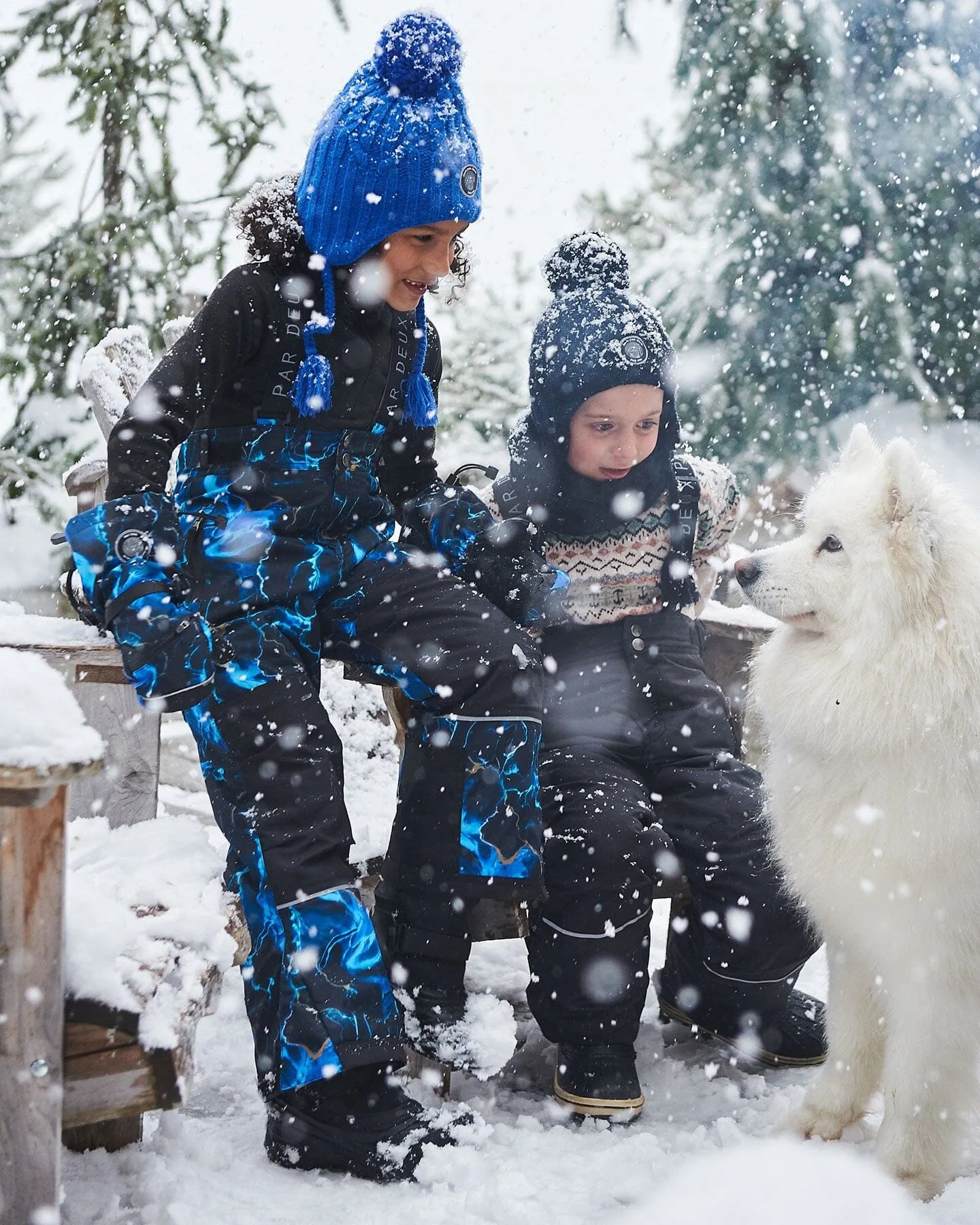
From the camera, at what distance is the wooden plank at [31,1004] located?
1396mm

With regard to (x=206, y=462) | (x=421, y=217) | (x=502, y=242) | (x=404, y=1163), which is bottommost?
(x=404, y=1163)

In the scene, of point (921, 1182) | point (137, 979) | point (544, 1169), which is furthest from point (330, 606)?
point (921, 1182)

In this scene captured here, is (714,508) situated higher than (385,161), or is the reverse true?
(385,161)

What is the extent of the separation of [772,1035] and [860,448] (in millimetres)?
1473

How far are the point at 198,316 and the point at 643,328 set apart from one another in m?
1.17

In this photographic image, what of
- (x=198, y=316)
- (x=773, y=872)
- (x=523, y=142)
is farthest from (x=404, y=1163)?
(x=523, y=142)

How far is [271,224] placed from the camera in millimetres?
2391

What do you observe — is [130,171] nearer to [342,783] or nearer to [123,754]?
[123,754]

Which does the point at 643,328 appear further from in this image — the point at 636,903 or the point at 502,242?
the point at 502,242

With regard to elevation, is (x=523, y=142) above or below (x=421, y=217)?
above

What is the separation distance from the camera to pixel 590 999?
7.67 feet

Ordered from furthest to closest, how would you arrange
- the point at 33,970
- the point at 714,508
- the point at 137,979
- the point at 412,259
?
the point at 714,508 < the point at 412,259 < the point at 137,979 < the point at 33,970

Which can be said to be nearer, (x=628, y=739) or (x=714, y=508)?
(x=628, y=739)

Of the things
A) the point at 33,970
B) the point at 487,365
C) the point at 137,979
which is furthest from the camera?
the point at 487,365
